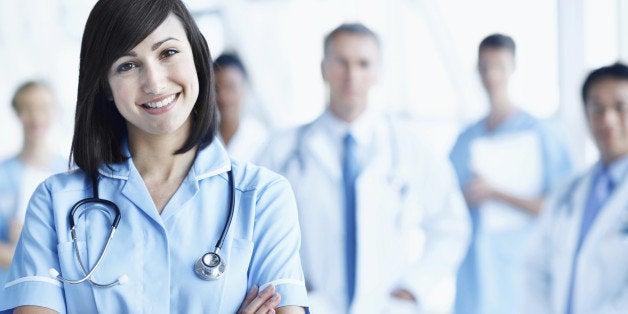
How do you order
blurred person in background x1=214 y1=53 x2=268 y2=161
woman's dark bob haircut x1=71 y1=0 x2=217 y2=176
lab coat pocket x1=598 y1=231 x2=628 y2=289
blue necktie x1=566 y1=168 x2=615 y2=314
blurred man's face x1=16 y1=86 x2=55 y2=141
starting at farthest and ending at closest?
blurred man's face x1=16 y1=86 x2=55 y2=141, blurred person in background x1=214 y1=53 x2=268 y2=161, blue necktie x1=566 y1=168 x2=615 y2=314, lab coat pocket x1=598 y1=231 x2=628 y2=289, woman's dark bob haircut x1=71 y1=0 x2=217 y2=176

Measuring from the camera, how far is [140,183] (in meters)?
1.26

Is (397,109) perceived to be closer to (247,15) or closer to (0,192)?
(247,15)

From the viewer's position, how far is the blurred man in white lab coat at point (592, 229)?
2424 millimetres

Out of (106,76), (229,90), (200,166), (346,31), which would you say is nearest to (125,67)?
(106,76)

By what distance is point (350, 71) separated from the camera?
278 cm

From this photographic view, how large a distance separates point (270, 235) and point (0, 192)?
213 centimetres

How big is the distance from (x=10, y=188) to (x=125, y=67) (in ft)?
6.87

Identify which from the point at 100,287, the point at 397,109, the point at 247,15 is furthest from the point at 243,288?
the point at 247,15

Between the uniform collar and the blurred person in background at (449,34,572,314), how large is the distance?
1805 mm

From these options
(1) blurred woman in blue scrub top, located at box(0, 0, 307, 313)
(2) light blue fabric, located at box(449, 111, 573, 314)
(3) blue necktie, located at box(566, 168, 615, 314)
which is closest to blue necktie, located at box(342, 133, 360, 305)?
(2) light blue fabric, located at box(449, 111, 573, 314)

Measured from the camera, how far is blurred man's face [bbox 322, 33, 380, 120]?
108 inches

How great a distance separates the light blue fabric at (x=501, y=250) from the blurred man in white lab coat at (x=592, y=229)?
0.91 feet

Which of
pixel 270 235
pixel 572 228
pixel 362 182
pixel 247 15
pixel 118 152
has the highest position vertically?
pixel 247 15

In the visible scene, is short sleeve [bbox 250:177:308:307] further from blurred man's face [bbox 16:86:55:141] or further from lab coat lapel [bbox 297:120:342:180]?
blurred man's face [bbox 16:86:55:141]
